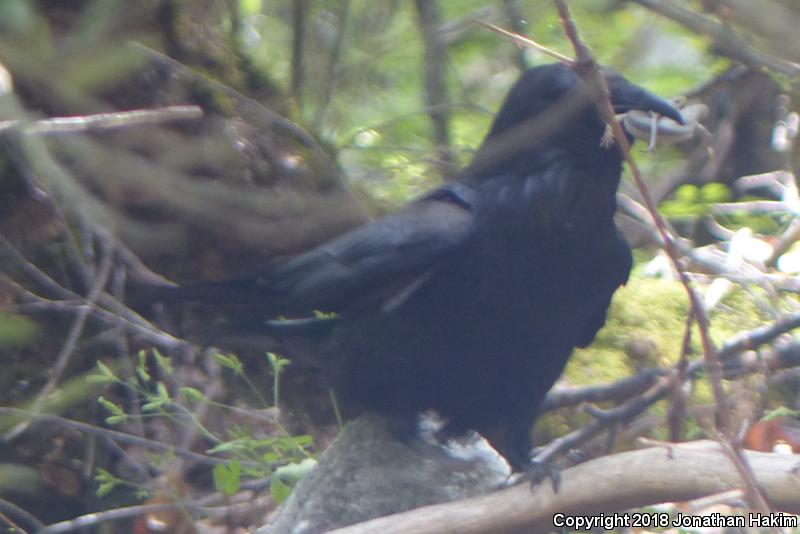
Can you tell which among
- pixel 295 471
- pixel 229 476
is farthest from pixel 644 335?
pixel 229 476

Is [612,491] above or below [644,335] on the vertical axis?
below

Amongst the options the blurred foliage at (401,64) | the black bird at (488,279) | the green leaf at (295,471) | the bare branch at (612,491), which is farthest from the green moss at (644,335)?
the bare branch at (612,491)

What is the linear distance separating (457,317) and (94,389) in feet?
4.29

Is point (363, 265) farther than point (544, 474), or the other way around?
point (363, 265)

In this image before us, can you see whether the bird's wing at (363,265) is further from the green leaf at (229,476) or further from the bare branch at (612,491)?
the bare branch at (612,491)

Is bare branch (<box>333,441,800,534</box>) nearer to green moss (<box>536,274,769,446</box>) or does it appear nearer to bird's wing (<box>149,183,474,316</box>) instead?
bird's wing (<box>149,183,474,316</box>)

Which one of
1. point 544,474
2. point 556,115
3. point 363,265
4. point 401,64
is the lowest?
point 544,474

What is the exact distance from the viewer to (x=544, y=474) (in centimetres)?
252

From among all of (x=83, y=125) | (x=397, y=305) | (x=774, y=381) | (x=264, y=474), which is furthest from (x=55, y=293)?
(x=774, y=381)

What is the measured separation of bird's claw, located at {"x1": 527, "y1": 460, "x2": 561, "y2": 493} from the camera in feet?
8.13

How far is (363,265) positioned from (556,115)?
2.24ft

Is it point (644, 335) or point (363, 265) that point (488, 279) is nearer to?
point (363, 265)

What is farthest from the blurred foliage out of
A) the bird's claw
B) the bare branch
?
the bare branch

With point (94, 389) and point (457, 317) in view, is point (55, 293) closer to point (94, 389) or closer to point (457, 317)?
point (94, 389)
